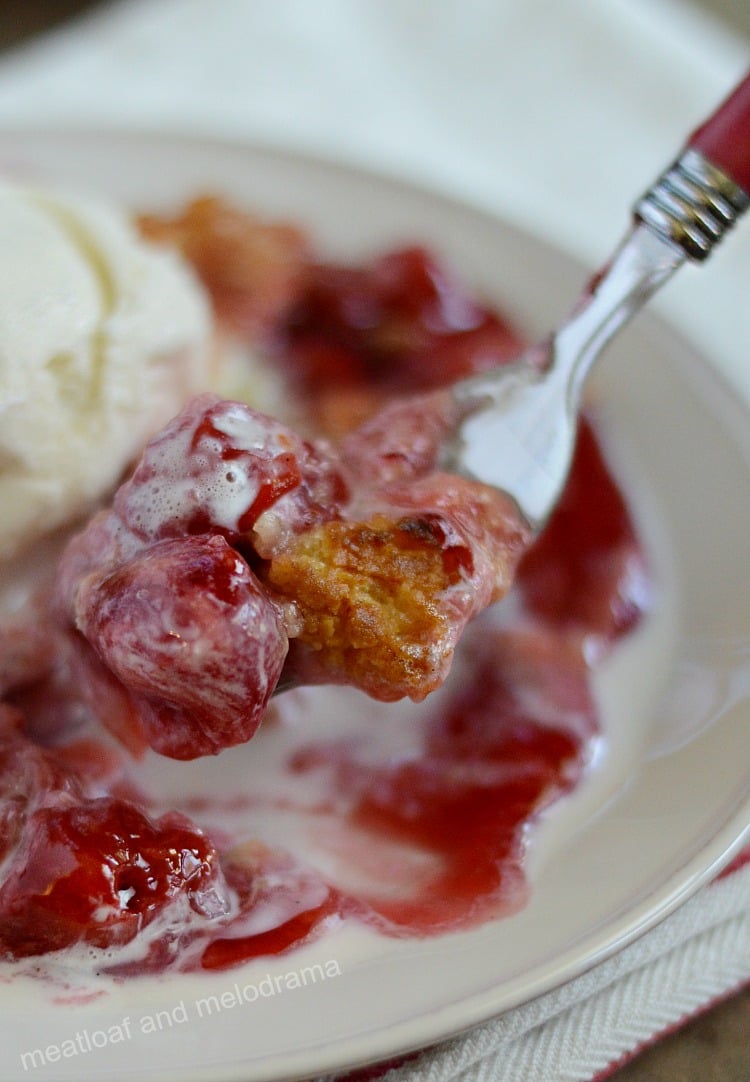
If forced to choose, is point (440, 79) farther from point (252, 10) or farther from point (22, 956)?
point (22, 956)

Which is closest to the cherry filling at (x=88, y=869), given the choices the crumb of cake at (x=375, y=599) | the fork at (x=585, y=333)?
the crumb of cake at (x=375, y=599)

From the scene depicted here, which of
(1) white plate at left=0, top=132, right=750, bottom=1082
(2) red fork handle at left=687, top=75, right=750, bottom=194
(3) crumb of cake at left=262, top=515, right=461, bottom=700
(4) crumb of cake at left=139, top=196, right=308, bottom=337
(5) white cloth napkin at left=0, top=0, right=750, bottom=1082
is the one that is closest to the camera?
(1) white plate at left=0, top=132, right=750, bottom=1082

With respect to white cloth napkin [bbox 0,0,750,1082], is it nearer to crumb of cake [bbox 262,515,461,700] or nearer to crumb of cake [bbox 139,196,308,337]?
crumb of cake [bbox 139,196,308,337]

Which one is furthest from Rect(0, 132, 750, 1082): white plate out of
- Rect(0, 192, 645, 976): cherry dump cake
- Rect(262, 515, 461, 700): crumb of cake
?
Rect(262, 515, 461, 700): crumb of cake

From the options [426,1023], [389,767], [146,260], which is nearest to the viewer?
[426,1023]

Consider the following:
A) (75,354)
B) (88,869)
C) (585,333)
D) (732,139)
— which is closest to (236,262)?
(75,354)

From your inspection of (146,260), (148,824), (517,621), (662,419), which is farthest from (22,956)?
(662,419)

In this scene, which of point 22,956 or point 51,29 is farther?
point 51,29
